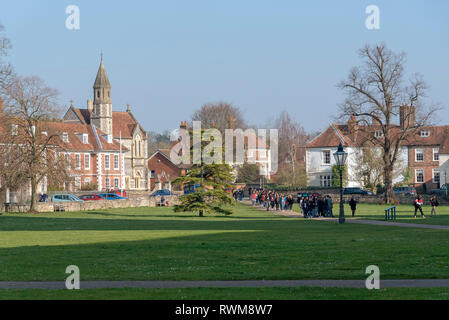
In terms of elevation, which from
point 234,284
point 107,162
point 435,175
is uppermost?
point 107,162

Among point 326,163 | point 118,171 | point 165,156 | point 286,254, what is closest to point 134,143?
point 165,156

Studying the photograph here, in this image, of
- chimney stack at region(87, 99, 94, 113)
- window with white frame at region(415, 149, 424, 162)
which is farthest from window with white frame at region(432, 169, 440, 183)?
chimney stack at region(87, 99, 94, 113)

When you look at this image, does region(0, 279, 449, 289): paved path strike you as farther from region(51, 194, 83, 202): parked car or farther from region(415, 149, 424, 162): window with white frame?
region(415, 149, 424, 162): window with white frame

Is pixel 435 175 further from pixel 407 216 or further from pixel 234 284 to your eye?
pixel 234 284

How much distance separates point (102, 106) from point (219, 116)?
1933cm

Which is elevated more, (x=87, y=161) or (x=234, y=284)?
(x=87, y=161)

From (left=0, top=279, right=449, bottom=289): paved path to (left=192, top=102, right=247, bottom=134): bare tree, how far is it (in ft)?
296

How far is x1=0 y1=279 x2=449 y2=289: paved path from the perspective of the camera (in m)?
15.1

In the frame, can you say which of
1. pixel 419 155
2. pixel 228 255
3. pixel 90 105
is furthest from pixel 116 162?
pixel 228 255

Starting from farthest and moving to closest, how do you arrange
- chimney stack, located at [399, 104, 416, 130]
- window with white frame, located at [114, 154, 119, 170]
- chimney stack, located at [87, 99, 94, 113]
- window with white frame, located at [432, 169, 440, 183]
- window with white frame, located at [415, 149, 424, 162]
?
1. chimney stack, located at [87, 99, 94, 113]
2. window with white frame, located at [114, 154, 119, 170]
3. window with white frame, located at [415, 149, 424, 162]
4. window with white frame, located at [432, 169, 440, 183]
5. chimney stack, located at [399, 104, 416, 130]

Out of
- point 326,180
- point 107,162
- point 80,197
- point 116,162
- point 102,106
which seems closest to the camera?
point 80,197

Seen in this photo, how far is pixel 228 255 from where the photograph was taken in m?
21.5
